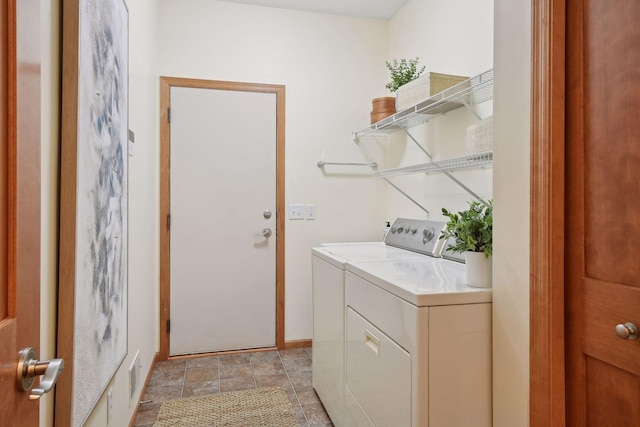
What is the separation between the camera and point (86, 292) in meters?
1.14

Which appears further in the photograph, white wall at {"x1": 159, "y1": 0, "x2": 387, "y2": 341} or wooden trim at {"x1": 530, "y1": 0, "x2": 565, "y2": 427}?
white wall at {"x1": 159, "y1": 0, "x2": 387, "y2": 341}

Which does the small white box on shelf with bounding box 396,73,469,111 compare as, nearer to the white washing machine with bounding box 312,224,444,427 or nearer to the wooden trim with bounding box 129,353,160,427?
the white washing machine with bounding box 312,224,444,427

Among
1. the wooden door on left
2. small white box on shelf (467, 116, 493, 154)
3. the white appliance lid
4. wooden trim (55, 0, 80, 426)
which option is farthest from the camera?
small white box on shelf (467, 116, 493, 154)

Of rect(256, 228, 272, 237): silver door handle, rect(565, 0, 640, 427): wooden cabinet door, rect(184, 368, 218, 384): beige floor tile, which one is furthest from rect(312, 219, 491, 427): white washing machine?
rect(256, 228, 272, 237): silver door handle

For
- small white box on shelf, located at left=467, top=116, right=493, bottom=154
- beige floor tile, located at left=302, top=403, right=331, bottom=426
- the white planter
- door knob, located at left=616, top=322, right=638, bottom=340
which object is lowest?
beige floor tile, located at left=302, top=403, right=331, bottom=426

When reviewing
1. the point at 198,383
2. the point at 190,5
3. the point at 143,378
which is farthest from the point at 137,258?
the point at 190,5

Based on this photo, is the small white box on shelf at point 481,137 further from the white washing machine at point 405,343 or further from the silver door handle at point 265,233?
the silver door handle at point 265,233

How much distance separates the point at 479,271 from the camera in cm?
135

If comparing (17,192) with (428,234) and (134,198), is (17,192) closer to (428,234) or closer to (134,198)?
(134,198)

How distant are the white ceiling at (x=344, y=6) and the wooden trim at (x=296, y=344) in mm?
2549

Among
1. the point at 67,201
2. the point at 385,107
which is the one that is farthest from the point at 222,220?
the point at 67,201

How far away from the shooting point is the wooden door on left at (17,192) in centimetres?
58

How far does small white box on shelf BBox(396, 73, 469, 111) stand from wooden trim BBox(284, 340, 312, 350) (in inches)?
75.1

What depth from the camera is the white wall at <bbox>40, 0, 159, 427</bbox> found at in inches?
37.8
